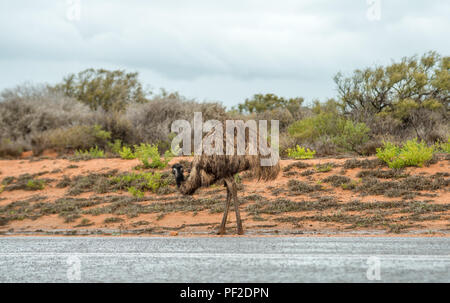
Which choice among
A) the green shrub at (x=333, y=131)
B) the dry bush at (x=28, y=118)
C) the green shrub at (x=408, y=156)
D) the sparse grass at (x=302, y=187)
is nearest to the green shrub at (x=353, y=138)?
the green shrub at (x=333, y=131)

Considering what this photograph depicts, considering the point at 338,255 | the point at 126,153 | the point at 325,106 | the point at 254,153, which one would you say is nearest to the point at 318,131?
the point at 325,106

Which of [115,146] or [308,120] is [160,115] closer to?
[115,146]

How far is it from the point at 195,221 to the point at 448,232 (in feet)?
21.1

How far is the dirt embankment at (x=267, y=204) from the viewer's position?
13836 millimetres

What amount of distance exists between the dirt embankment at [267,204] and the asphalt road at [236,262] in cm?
406

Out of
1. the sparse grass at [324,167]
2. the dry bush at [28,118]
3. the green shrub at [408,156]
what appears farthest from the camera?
the dry bush at [28,118]

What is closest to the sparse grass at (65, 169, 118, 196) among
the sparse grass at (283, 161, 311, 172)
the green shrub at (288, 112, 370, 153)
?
the sparse grass at (283, 161, 311, 172)

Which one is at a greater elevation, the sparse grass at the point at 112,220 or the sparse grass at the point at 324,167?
the sparse grass at the point at 324,167

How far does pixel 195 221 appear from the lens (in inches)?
605

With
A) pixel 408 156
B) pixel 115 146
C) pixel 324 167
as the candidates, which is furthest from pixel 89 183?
pixel 408 156

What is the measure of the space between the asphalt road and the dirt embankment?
406 centimetres

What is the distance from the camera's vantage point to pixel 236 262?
A: 6.67 m

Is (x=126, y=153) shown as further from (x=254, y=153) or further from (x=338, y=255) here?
(x=338, y=255)

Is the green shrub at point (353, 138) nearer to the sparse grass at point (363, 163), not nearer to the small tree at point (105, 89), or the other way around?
the sparse grass at point (363, 163)
